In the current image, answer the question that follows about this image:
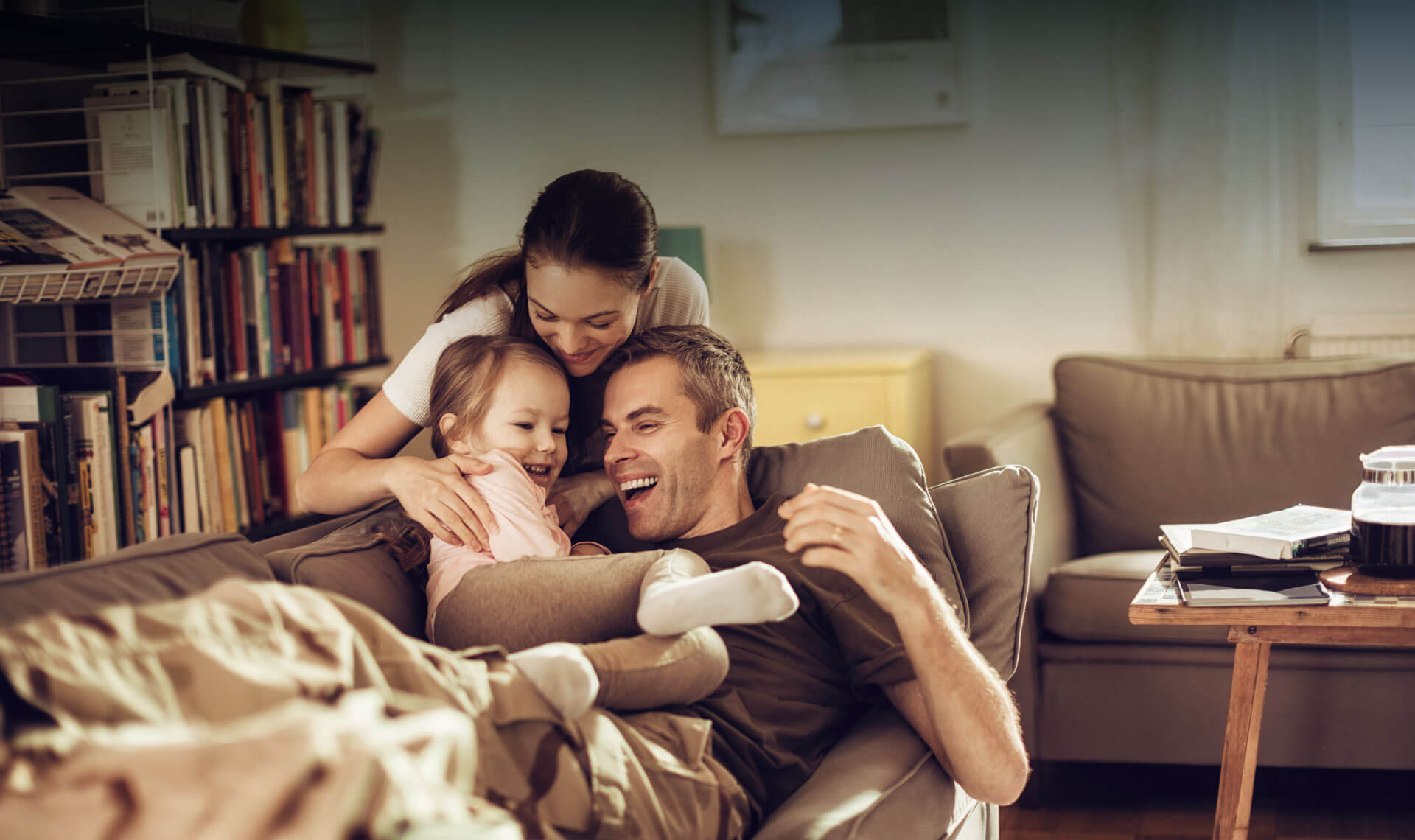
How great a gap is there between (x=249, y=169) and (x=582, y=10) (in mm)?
1275

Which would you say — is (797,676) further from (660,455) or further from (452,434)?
(452,434)

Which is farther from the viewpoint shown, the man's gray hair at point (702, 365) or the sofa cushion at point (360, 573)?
the man's gray hair at point (702, 365)

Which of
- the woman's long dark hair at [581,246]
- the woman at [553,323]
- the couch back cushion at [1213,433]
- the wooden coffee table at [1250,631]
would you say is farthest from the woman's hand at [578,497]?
the couch back cushion at [1213,433]

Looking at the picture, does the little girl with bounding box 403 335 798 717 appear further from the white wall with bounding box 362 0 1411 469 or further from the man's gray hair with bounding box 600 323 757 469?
the white wall with bounding box 362 0 1411 469

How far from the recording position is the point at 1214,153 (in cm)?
313

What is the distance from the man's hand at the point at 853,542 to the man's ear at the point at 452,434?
56 cm

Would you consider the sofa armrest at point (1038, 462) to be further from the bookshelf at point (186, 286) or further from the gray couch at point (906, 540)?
the bookshelf at point (186, 286)

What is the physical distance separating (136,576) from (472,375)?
59 cm

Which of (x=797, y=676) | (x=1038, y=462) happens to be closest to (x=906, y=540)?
(x=797, y=676)

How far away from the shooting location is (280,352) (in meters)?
2.93

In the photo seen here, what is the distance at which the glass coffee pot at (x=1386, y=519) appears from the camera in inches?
61.8

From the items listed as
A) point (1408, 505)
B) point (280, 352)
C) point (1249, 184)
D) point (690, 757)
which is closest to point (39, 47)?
point (280, 352)

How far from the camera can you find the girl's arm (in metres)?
1.47

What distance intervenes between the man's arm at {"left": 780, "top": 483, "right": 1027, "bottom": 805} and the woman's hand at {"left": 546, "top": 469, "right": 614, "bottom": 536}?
18.3 inches
